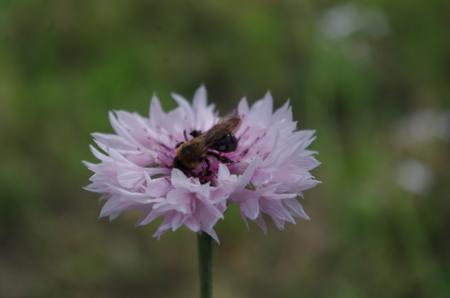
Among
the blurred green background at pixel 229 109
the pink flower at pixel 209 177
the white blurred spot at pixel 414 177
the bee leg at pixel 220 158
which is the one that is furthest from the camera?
the white blurred spot at pixel 414 177

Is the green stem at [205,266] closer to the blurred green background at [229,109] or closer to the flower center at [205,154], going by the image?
the flower center at [205,154]

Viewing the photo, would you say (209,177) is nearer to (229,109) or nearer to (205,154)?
(205,154)

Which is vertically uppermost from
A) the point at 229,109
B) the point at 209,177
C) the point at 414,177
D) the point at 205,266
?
the point at 229,109

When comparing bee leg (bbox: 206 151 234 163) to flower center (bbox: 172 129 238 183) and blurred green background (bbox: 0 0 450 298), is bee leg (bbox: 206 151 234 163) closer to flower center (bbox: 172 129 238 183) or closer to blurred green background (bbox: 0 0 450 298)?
flower center (bbox: 172 129 238 183)

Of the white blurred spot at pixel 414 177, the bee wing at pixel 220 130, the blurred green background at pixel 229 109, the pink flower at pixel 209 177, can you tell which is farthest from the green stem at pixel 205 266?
the white blurred spot at pixel 414 177

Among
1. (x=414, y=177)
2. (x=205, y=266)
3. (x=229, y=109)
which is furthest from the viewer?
(x=229, y=109)

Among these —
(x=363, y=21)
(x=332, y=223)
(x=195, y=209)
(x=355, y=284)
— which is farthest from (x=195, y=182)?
(x=363, y=21)

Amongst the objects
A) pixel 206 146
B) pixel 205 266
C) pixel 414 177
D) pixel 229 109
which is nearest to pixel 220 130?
pixel 206 146

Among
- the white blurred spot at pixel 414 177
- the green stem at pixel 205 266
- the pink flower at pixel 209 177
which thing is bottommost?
the green stem at pixel 205 266

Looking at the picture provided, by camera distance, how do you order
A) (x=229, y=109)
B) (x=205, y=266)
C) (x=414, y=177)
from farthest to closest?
(x=229, y=109) → (x=414, y=177) → (x=205, y=266)
